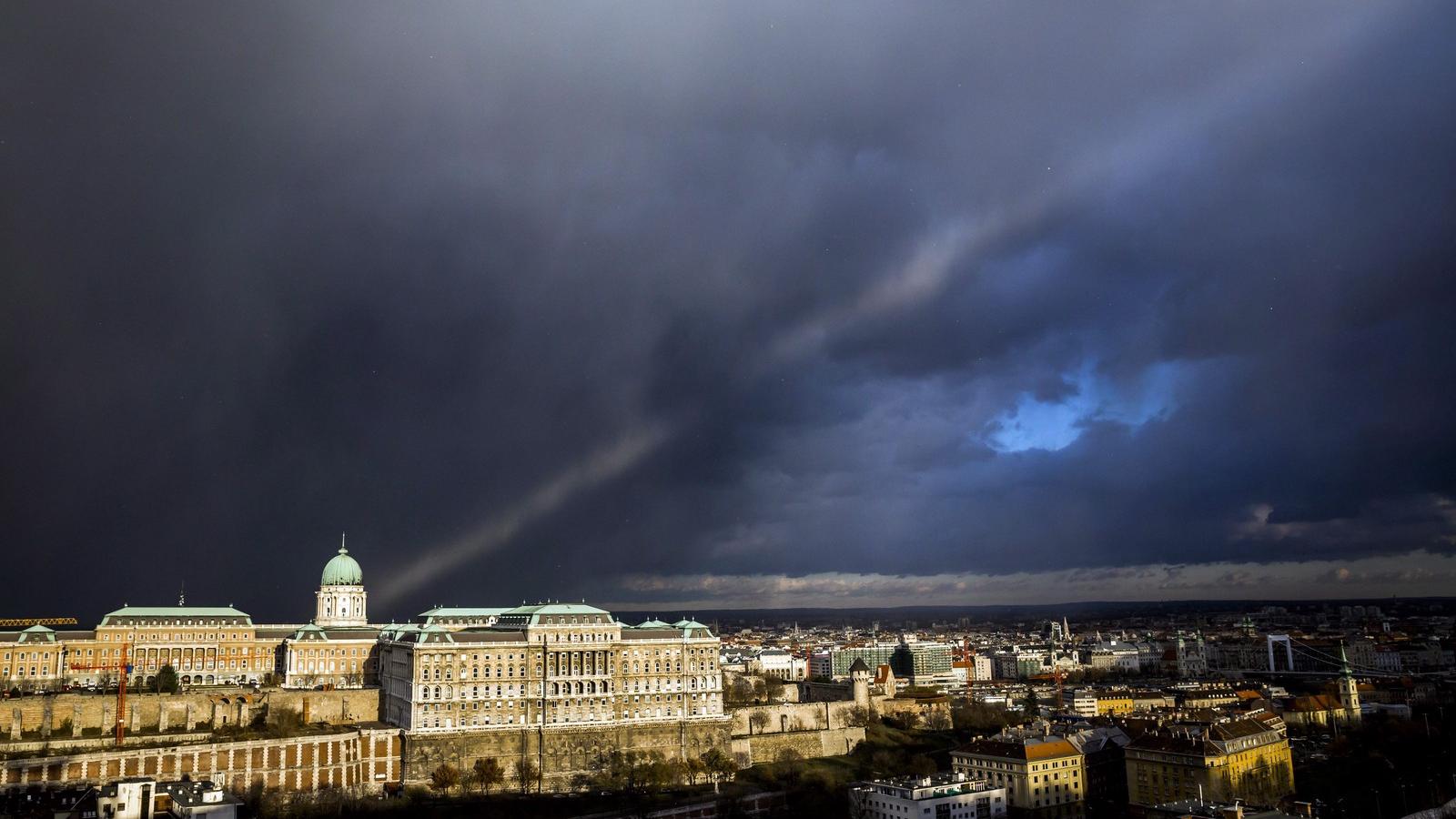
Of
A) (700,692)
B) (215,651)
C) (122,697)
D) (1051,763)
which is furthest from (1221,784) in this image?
(215,651)

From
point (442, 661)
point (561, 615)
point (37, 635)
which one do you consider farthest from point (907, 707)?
point (37, 635)

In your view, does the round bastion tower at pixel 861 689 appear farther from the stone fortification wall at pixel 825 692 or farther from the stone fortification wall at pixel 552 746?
the stone fortification wall at pixel 552 746

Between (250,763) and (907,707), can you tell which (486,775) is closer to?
(250,763)

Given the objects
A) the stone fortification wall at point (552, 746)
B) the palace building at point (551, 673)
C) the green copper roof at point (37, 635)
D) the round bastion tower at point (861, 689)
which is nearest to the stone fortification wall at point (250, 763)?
the stone fortification wall at point (552, 746)

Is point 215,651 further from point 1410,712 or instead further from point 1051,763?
point 1410,712

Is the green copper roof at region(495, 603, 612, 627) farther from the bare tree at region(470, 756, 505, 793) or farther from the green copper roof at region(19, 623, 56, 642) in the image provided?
the green copper roof at region(19, 623, 56, 642)

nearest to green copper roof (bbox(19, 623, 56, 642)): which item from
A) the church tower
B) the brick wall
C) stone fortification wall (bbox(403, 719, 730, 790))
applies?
the brick wall
